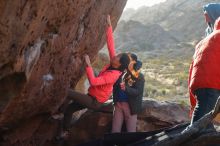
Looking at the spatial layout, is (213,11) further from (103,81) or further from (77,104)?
(77,104)

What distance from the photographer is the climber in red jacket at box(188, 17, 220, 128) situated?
6.91 meters

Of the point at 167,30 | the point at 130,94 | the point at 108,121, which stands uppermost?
the point at 167,30

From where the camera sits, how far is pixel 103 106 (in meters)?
11.1

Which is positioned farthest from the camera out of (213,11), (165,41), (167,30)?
(167,30)

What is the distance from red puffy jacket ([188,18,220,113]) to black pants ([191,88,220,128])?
8cm

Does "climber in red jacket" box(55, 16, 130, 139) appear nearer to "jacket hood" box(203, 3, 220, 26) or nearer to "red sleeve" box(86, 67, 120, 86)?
"red sleeve" box(86, 67, 120, 86)

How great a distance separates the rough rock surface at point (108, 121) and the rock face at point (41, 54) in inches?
29.4

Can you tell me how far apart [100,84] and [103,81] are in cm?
11

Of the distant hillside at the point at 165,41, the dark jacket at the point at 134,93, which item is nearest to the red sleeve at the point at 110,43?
the dark jacket at the point at 134,93

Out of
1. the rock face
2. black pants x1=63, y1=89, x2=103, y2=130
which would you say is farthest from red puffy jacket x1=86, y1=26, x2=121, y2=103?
the rock face

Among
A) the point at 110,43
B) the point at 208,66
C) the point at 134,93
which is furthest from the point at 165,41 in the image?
the point at 208,66

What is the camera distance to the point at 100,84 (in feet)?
32.2

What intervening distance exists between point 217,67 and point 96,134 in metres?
4.76

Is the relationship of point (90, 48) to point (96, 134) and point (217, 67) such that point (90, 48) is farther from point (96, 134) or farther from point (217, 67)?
point (217, 67)
